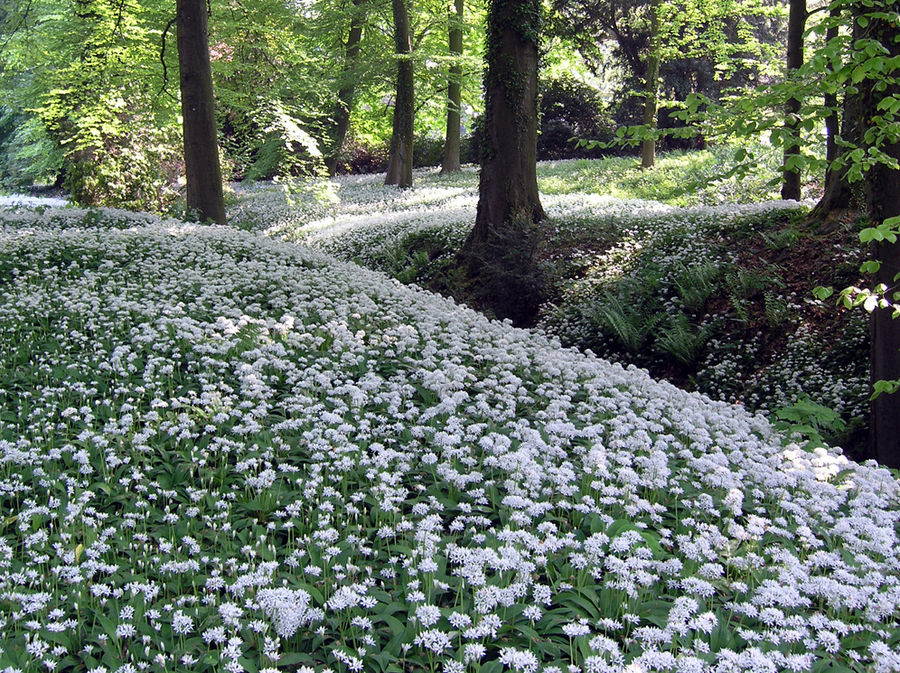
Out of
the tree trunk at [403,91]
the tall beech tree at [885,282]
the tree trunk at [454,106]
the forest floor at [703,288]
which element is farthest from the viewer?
the tree trunk at [454,106]

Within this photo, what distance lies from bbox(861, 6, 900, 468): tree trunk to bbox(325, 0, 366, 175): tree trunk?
19.3 metres

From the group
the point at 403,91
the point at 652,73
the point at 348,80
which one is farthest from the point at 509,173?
the point at 652,73

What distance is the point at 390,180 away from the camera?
2897 cm

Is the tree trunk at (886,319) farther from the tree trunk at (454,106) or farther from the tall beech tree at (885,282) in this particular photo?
the tree trunk at (454,106)

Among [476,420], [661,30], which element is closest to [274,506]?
[476,420]

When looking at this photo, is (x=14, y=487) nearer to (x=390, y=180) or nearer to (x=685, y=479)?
(x=685, y=479)

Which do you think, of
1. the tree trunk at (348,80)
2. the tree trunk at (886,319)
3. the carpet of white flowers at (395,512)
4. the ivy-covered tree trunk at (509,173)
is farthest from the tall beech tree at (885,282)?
the tree trunk at (348,80)

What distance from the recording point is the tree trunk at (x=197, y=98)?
1425 cm

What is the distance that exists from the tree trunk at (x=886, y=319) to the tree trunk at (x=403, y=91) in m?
18.7

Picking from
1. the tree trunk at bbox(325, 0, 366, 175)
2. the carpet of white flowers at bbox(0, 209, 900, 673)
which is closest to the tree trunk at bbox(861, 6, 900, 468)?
the carpet of white flowers at bbox(0, 209, 900, 673)

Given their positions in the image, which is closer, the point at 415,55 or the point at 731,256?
the point at 731,256

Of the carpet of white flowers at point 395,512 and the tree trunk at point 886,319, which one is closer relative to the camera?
the carpet of white flowers at point 395,512

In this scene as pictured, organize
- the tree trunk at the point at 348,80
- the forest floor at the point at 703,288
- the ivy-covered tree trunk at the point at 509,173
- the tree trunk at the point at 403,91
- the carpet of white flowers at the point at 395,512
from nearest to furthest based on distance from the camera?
the carpet of white flowers at the point at 395,512 < the forest floor at the point at 703,288 < the ivy-covered tree trunk at the point at 509,173 < the tree trunk at the point at 403,91 < the tree trunk at the point at 348,80

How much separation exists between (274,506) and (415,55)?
2164 cm
